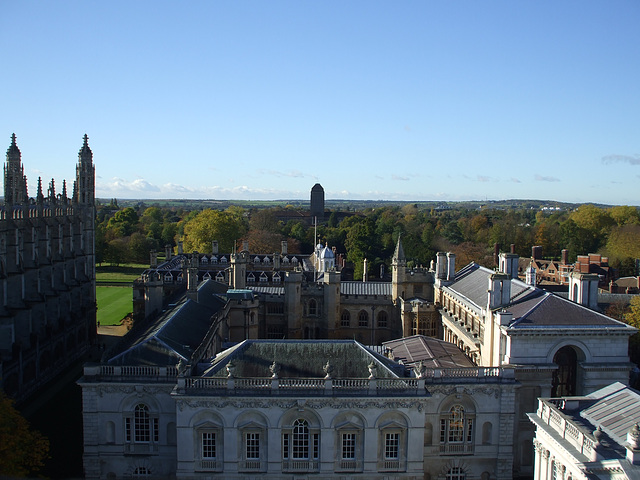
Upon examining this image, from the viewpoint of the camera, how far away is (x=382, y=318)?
52.0 meters

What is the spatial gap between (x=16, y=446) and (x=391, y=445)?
17.0m

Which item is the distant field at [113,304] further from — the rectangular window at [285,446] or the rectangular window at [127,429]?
the rectangular window at [285,446]

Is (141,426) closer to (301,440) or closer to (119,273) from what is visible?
(301,440)

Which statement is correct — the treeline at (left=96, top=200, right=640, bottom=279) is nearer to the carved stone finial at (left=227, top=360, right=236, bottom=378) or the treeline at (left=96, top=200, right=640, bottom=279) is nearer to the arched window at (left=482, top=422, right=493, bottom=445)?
the arched window at (left=482, top=422, right=493, bottom=445)

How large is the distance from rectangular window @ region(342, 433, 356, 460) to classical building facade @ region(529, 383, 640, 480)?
26.6 ft

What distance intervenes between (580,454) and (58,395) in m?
35.6

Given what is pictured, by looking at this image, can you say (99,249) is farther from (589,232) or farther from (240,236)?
(589,232)

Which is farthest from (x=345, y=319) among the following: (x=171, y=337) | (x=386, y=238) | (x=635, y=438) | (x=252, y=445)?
(x=386, y=238)

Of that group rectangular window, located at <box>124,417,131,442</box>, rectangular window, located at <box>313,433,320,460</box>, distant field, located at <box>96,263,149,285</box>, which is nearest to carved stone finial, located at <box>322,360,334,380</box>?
rectangular window, located at <box>313,433,320,460</box>

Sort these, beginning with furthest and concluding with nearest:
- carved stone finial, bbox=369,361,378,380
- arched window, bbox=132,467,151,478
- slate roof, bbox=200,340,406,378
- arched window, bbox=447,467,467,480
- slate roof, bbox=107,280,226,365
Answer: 1. arched window, bbox=447,467,467,480
2. slate roof, bbox=107,280,226,365
3. arched window, bbox=132,467,151,478
4. slate roof, bbox=200,340,406,378
5. carved stone finial, bbox=369,361,378,380

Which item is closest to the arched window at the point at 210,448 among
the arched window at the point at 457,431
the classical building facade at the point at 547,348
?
the arched window at the point at 457,431

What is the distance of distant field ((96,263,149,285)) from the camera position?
101 metres

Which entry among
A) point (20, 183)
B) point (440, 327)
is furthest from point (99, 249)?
point (440, 327)

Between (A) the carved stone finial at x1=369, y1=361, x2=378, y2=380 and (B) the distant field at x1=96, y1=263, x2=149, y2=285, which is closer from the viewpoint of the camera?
(A) the carved stone finial at x1=369, y1=361, x2=378, y2=380
